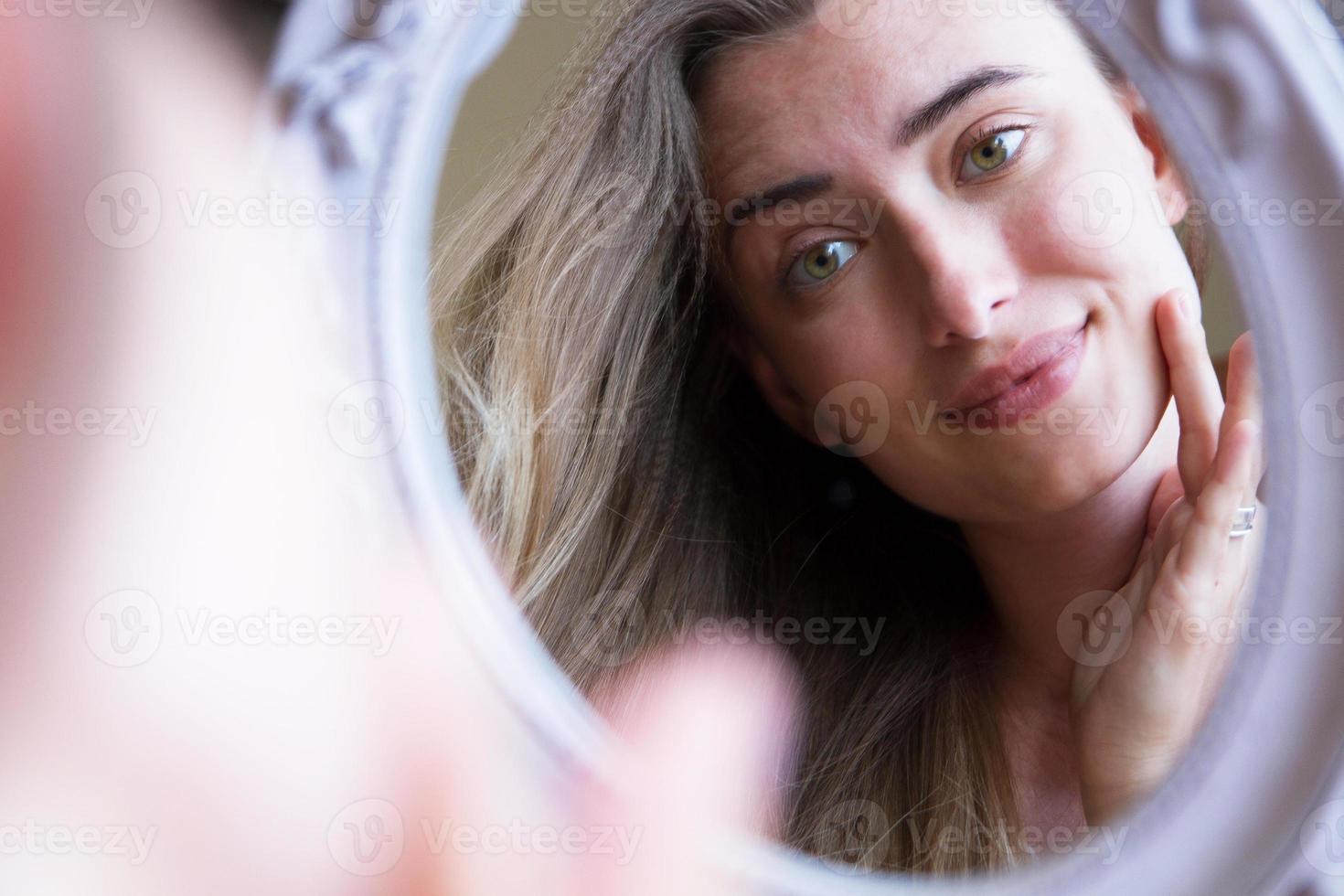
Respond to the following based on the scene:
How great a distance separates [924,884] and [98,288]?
464mm

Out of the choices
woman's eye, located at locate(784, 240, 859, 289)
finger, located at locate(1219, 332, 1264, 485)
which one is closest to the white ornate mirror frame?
finger, located at locate(1219, 332, 1264, 485)

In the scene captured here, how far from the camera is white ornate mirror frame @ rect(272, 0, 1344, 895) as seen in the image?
39cm

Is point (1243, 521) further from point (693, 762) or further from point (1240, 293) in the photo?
point (693, 762)

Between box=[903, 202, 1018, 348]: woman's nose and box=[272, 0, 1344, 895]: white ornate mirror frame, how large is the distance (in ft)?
0.32

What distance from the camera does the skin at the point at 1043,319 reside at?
462 millimetres

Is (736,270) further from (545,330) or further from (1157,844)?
(1157,844)

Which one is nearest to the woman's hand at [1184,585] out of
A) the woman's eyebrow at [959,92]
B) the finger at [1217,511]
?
the finger at [1217,511]

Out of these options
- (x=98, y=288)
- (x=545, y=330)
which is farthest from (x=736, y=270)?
(x=98, y=288)

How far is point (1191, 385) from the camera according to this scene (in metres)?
0.46

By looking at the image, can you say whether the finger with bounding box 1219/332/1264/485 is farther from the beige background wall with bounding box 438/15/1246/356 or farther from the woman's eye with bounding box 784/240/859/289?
the woman's eye with bounding box 784/240/859/289

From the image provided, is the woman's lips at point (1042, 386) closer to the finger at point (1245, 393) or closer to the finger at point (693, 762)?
the finger at point (1245, 393)

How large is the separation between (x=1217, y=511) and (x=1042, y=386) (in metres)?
0.09

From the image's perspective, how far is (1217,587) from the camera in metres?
0.45

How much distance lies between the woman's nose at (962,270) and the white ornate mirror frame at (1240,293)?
97 millimetres
